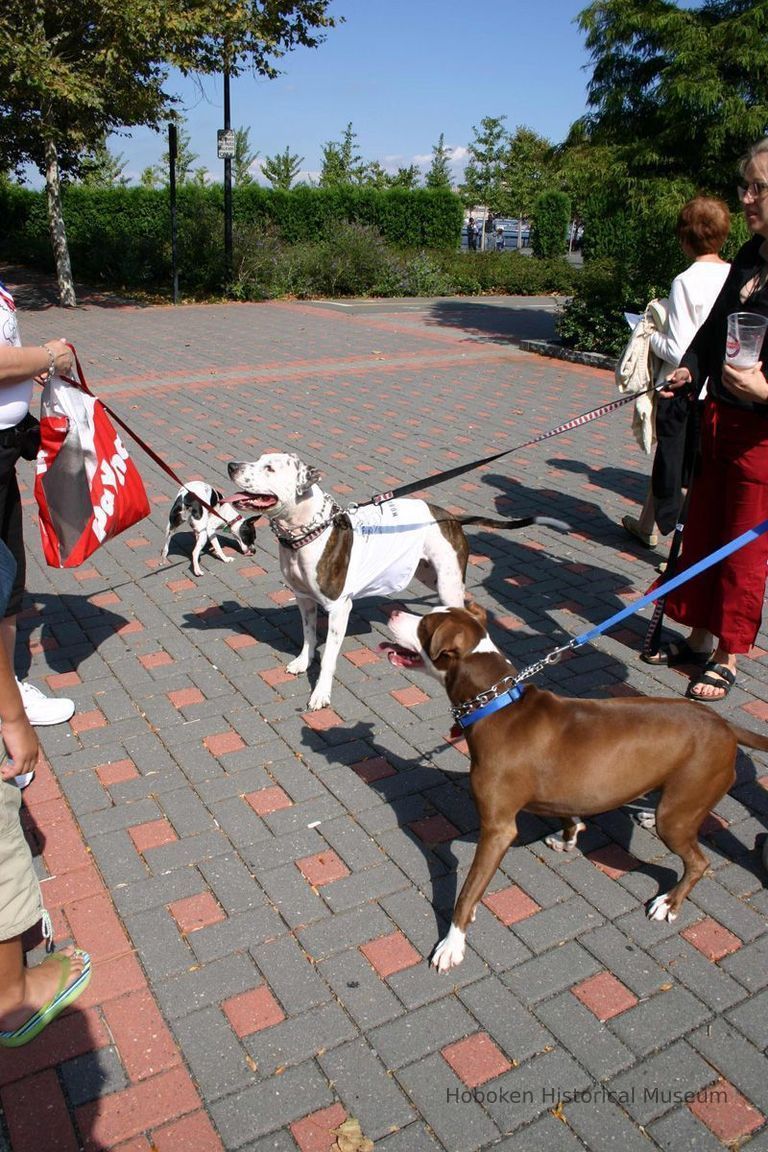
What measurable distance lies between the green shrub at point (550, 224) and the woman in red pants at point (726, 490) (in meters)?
31.4

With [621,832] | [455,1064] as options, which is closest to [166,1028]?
[455,1064]

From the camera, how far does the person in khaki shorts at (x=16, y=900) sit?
7.45 feet

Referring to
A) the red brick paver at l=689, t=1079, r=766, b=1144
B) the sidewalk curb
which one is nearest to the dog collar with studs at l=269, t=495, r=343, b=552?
the red brick paver at l=689, t=1079, r=766, b=1144

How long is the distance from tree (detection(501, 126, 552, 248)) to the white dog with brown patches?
42571 millimetres

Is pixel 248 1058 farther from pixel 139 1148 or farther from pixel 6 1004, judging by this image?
pixel 6 1004

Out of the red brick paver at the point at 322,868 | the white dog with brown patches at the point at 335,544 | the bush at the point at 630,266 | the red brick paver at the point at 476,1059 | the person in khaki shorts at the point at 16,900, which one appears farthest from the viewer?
the bush at the point at 630,266

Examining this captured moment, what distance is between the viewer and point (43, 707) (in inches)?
169

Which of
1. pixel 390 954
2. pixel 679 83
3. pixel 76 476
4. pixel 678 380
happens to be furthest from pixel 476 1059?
pixel 679 83

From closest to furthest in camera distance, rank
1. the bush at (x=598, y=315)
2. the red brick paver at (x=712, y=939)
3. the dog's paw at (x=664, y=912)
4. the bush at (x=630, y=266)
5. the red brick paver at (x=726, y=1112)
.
A: 1. the red brick paver at (x=726, y=1112)
2. the red brick paver at (x=712, y=939)
3. the dog's paw at (x=664, y=912)
4. the bush at (x=630, y=266)
5. the bush at (x=598, y=315)

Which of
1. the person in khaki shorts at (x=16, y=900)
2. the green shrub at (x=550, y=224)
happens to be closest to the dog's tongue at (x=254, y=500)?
the person in khaki shorts at (x=16, y=900)

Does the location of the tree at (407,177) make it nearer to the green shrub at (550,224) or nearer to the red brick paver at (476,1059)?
the green shrub at (550,224)

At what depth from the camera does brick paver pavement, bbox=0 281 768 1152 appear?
8.09ft

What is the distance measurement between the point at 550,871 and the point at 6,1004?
2.04 meters

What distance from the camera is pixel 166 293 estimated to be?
909 inches
